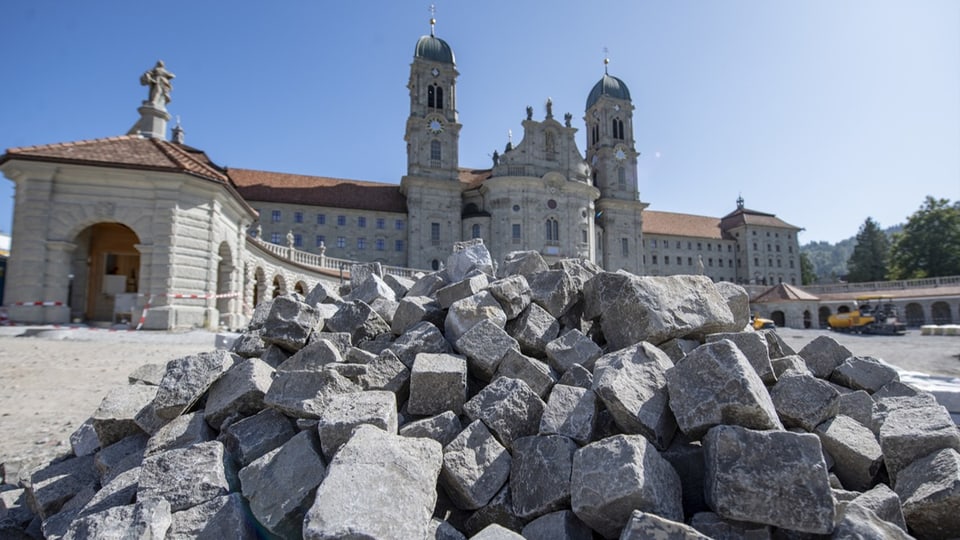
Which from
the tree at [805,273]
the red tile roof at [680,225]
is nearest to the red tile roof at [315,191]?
the red tile roof at [680,225]

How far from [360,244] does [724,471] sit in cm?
4289

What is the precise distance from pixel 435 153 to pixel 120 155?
31.8 meters

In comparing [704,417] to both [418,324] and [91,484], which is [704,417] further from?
[91,484]

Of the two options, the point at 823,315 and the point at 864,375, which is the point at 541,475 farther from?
the point at 823,315

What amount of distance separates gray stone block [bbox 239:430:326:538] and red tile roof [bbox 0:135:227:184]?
1398cm

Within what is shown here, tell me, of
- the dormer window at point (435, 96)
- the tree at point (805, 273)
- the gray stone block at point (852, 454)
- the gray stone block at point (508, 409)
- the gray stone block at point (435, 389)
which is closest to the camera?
the gray stone block at point (852, 454)

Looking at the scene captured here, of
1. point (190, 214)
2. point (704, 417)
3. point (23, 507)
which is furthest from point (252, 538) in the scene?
point (190, 214)

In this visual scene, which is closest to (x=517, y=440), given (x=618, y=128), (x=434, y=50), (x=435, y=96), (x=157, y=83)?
(x=157, y=83)

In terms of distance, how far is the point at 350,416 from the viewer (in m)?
3.02

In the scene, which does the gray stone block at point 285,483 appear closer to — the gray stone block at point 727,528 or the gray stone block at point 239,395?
the gray stone block at point 239,395

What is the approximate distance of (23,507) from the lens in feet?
12.6

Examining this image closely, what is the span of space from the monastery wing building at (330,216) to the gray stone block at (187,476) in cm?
1262

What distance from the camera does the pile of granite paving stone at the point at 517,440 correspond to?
254cm

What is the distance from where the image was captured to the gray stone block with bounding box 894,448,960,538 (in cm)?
264
